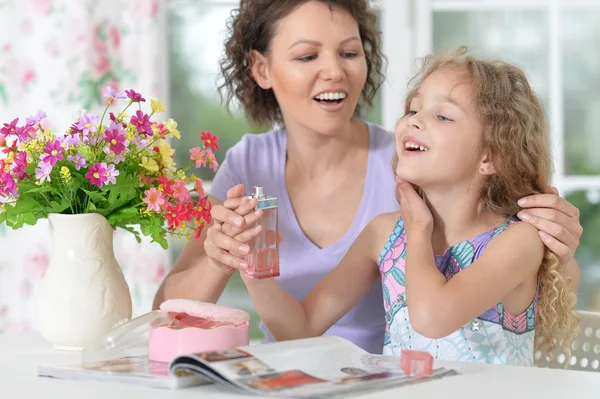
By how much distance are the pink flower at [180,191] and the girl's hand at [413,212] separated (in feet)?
1.38

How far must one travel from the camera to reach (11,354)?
1.53 metres

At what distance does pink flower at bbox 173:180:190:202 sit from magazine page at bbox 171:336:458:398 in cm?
40

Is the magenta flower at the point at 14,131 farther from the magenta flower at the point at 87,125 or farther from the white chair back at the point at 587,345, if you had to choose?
the white chair back at the point at 587,345

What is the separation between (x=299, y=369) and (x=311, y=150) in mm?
1060

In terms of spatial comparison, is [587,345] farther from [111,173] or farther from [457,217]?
[111,173]

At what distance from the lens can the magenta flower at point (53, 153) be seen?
148 centimetres

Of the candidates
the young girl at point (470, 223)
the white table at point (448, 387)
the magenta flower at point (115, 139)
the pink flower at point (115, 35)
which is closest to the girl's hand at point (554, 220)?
the young girl at point (470, 223)

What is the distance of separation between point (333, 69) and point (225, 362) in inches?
40.8

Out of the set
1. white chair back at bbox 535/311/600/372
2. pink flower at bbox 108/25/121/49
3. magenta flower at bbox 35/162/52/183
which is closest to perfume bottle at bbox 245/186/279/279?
magenta flower at bbox 35/162/52/183

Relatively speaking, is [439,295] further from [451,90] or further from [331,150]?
[331,150]

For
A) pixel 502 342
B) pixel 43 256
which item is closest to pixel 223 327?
pixel 502 342

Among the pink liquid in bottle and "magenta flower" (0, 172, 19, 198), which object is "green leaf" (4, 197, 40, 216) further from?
the pink liquid in bottle

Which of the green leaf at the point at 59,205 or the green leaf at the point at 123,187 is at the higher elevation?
the green leaf at the point at 123,187

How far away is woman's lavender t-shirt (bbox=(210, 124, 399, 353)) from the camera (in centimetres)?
206
